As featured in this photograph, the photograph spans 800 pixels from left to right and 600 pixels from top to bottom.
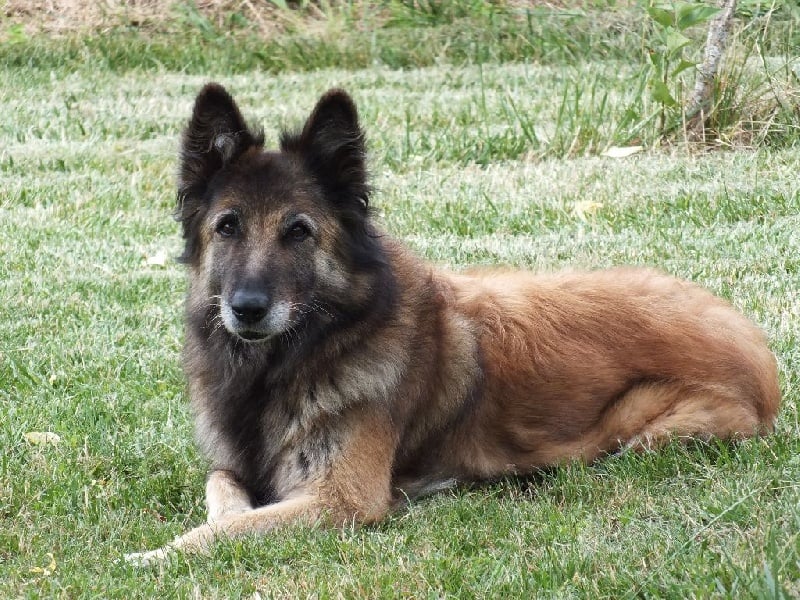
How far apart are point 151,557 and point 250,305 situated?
102cm

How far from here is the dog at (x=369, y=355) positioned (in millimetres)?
4773

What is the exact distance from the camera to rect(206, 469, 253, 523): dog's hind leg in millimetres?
4761

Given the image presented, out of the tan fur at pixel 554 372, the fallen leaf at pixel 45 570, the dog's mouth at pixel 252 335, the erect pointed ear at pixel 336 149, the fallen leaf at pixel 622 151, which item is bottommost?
the fallen leaf at pixel 622 151

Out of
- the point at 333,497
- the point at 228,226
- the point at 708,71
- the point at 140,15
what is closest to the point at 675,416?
the point at 333,497

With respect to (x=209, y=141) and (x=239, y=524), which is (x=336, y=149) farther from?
(x=239, y=524)

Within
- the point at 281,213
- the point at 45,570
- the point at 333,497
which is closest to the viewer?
the point at 45,570

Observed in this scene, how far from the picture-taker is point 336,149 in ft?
16.2

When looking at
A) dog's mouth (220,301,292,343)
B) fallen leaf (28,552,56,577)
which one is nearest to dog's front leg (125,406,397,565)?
fallen leaf (28,552,56,577)

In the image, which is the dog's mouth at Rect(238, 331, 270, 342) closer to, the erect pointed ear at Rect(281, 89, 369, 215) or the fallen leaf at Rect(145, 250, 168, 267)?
the erect pointed ear at Rect(281, 89, 369, 215)

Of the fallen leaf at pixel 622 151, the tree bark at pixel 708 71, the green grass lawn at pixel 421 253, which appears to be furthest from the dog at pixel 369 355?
the tree bark at pixel 708 71

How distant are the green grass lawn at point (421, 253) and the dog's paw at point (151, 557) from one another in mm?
51

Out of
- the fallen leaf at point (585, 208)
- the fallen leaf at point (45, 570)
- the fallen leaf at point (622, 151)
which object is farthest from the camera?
the fallen leaf at point (622, 151)

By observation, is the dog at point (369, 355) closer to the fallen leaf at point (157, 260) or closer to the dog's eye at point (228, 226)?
the dog's eye at point (228, 226)

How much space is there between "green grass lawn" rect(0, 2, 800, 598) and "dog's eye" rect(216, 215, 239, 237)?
1.19 m
